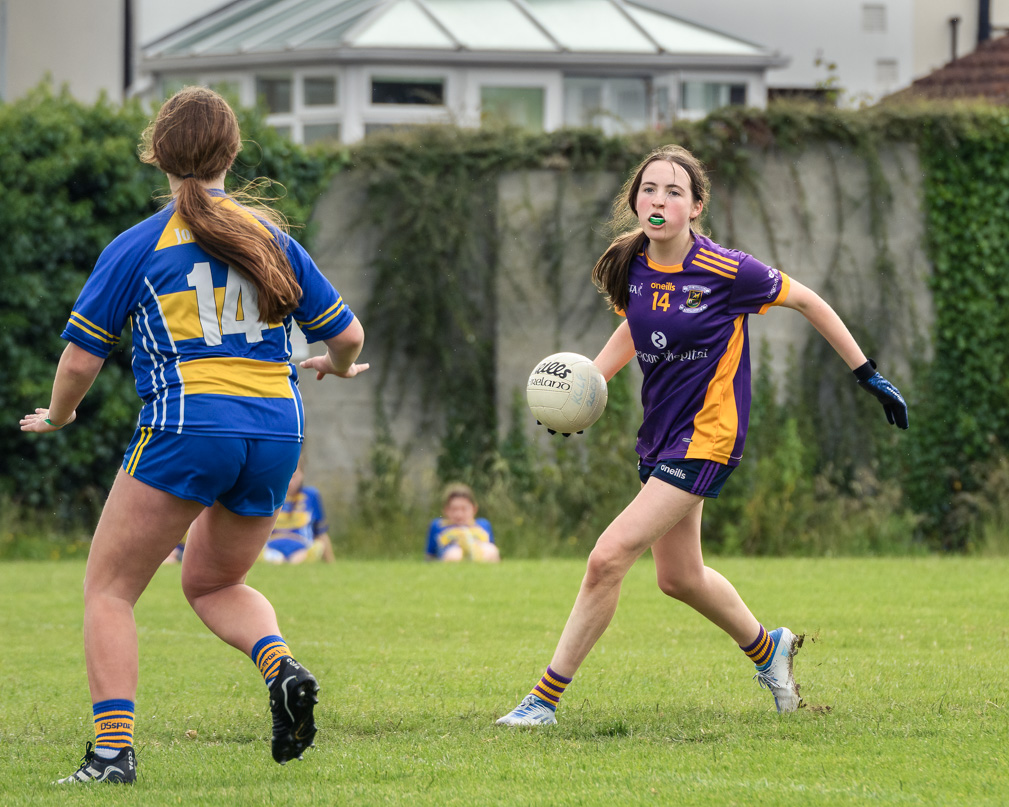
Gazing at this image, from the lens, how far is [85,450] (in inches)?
529

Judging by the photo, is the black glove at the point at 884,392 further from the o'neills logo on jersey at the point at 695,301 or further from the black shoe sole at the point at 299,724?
the black shoe sole at the point at 299,724

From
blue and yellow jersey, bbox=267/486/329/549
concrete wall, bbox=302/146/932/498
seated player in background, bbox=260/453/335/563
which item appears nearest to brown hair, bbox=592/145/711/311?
seated player in background, bbox=260/453/335/563

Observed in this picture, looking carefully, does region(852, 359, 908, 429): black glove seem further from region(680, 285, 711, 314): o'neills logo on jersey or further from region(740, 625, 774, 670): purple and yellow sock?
region(740, 625, 774, 670): purple and yellow sock

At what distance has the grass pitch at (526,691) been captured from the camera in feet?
13.4

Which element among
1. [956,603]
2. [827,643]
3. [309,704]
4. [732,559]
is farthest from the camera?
[732,559]

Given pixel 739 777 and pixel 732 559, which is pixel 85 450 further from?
pixel 739 777

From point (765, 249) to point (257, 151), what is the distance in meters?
5.84

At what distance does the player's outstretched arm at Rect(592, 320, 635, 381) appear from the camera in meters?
5.46

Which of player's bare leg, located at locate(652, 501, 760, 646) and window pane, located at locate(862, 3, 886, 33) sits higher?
window pane, located at locate(862, 3, 886, 33)

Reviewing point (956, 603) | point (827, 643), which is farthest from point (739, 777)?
point (956, 603)

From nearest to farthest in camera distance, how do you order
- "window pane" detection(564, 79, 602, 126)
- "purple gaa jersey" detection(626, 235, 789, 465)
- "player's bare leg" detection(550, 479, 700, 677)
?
"player's bare leg" detection(550, 479, 700, 677) → "purple gaa jersey" detection(626, 235, 789, 465) → "window pane" detection(564, 79, 602, 126)

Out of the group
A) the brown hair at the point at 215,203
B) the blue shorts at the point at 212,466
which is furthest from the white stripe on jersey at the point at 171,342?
the brown hair at the point at 215,203

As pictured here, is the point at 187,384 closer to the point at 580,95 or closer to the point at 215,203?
the point at 215,203

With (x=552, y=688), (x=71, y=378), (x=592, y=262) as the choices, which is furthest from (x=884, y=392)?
(x=592, y=262)
